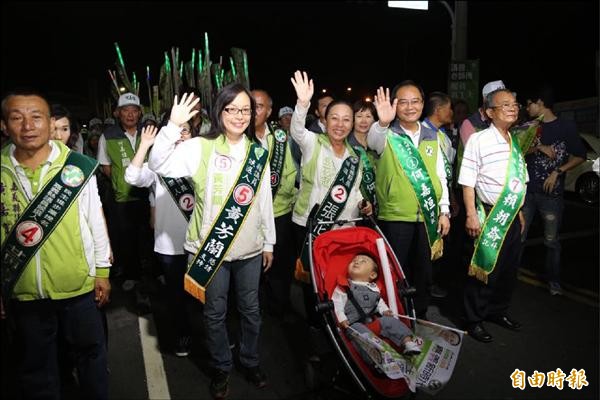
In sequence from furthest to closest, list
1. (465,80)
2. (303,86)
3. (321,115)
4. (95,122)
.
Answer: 1. (465,80)
2. (95,122)
3. (321,115)
4. (303,86)

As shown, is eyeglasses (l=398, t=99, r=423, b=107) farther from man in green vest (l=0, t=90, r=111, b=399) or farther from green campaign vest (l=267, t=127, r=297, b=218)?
man in green vest (l=0, t=90, r=111, b=399)

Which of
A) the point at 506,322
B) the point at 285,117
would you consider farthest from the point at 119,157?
the point at 506,322

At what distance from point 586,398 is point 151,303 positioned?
389 centimetres

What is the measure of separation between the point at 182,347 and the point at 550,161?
4038 mm

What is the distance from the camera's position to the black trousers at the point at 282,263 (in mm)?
4160

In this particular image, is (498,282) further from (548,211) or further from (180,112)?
(180,112)

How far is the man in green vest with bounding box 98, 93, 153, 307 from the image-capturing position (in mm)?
4578

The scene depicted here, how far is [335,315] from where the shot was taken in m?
2.93

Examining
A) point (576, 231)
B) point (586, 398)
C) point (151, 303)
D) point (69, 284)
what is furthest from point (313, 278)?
point (576, 231)

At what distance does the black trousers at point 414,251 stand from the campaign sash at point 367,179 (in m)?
0.26

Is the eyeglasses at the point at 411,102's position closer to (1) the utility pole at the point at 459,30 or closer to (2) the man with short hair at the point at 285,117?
(2) the man with short hair at the point at 285,117

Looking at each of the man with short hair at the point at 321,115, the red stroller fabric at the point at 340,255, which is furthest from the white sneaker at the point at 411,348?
the man with short hair at the point at 321,115

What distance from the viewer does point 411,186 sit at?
12.1ft

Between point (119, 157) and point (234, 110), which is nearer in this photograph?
point (234, 110)
